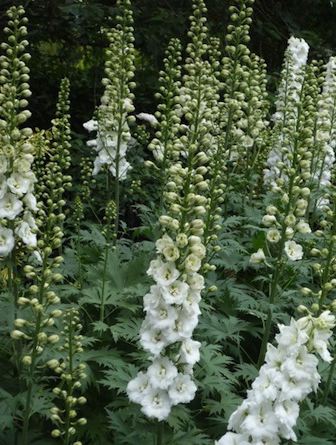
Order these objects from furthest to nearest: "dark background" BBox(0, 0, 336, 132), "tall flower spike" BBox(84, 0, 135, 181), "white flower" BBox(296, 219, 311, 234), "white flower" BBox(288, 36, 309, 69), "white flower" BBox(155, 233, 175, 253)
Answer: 1. "dark background" BBox(0, 0, 336, 132)
2. "white flower" BBox(288, 36, 309, 69)
3. "tall flower spike" BBox(84, 0, 135, 181)
4. "white flower" BBox(296, 219, 311, 234)
5. "white flower" BBox(155, 233, 175, 253)

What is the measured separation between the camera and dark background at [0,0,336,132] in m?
9.38

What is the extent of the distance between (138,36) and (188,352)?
6.45m

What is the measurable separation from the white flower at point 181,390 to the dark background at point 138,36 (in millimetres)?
6337

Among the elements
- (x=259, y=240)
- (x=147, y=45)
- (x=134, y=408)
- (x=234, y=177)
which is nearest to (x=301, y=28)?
(x=147, y=45)

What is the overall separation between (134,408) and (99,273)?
144 centimetres

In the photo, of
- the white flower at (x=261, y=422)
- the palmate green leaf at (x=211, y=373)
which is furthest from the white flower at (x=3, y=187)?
the white flower at (x=261, y=422)

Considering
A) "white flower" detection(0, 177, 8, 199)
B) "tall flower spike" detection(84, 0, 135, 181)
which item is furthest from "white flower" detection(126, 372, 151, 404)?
"tall flower spike" detection(84, 0, 135, 181)

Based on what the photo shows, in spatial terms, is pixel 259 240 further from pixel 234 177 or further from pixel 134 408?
pixel 134 408

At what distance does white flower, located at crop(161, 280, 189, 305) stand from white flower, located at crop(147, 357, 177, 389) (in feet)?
1.14

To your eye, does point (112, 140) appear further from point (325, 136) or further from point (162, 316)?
point (162, 316)

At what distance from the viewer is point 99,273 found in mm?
5227

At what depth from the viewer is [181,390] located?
11.6ft

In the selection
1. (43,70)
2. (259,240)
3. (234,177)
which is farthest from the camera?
(43,70)

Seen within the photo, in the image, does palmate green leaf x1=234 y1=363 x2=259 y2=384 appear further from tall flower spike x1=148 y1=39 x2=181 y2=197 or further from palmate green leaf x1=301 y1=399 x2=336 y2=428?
tall flower spike x1=148 y1=39 x2=181 y2=197
